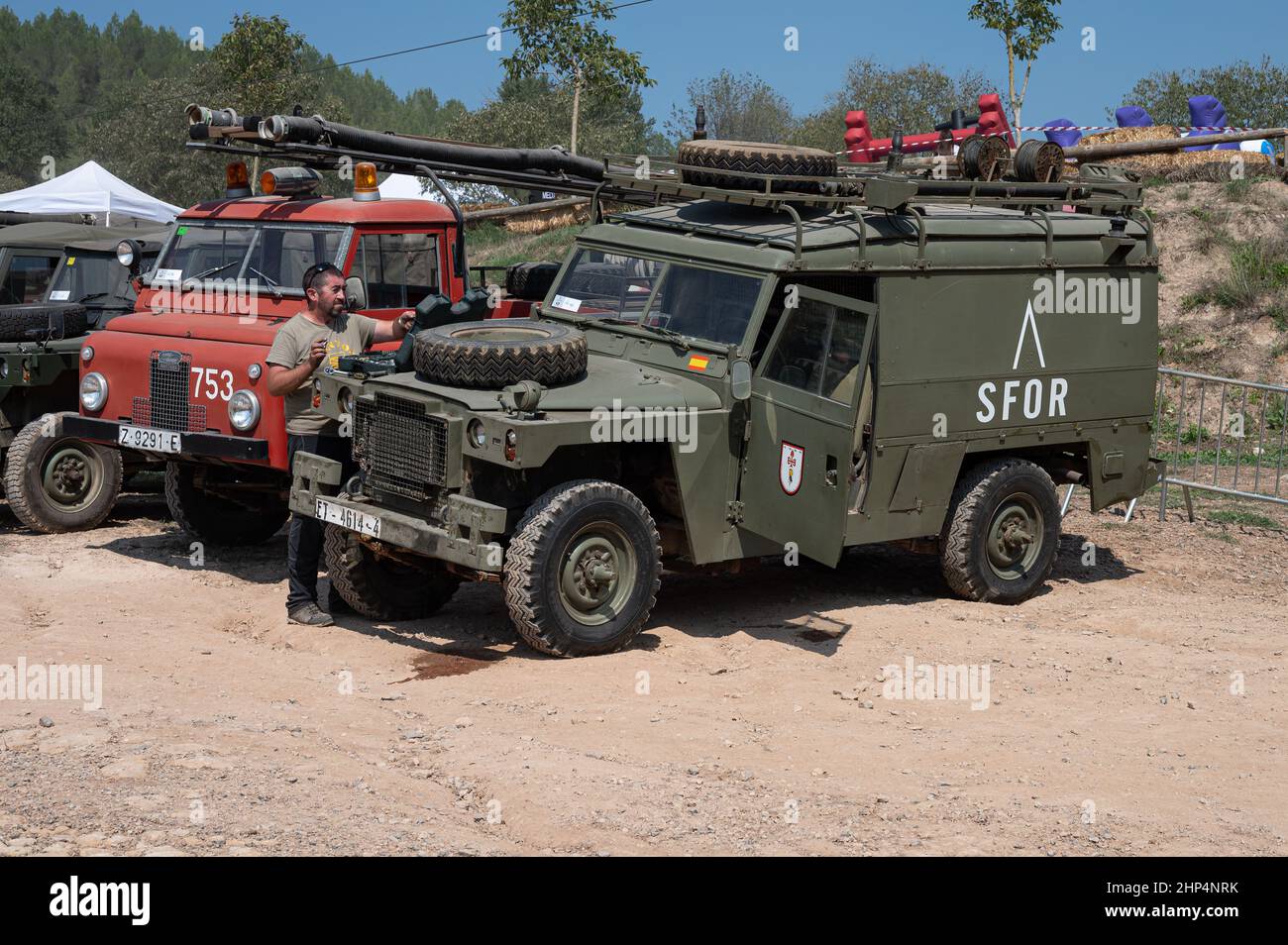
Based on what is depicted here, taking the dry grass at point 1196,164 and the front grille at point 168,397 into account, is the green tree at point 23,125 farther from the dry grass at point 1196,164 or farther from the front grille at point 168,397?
the front grille at point 168,397

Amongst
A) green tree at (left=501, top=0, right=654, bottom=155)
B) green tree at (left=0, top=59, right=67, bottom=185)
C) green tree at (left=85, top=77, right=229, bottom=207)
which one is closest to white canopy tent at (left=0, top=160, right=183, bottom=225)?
green tree at (left=501, top=0, right=654, bottom=155)

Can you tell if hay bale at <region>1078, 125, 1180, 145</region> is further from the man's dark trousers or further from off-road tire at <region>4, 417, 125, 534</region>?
the man's dark trousers

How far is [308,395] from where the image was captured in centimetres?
864

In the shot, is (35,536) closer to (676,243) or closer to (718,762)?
(676,243)

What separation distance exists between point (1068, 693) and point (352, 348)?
4543mm

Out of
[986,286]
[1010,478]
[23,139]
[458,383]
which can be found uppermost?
[23,139]

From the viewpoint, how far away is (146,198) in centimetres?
2133

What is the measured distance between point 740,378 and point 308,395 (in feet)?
8.34

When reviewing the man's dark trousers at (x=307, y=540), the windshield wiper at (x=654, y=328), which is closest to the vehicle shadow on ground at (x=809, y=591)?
the windshield wiper at (x=654, y=328)

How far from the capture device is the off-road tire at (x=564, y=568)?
7.43 meters

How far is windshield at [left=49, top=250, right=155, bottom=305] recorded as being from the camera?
12.5 metres

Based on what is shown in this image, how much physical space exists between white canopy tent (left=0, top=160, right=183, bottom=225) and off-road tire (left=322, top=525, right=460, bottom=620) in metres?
13.3

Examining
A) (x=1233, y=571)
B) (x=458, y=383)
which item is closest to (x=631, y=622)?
(x=458, y=383)
